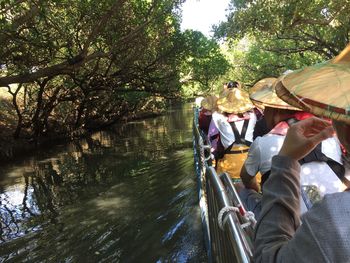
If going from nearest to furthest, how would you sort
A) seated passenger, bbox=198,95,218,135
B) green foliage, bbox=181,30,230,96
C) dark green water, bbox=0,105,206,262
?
1. dark green water, bbox=0,105,206,262
2. seated passenger, bbox=198,95,218,135
3. green foliage, bbox=181,30,230,96

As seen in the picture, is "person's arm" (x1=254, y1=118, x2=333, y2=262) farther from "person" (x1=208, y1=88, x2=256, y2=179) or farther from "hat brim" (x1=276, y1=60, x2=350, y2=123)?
"person" (x1=208, y1=88, x2=256, y2=179)

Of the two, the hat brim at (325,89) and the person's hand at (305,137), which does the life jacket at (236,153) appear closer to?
the person's hand at (305,137)

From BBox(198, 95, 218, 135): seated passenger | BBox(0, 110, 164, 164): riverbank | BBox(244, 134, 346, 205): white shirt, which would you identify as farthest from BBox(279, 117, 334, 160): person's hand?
BBox(0, 110, 164, 164): riverbank

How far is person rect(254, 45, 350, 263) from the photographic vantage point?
41.1 inches

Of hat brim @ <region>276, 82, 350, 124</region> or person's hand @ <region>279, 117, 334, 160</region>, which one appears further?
person's hand @ <region>279, 117, 334, 160</region>

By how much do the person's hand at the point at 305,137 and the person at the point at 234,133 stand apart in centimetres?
320

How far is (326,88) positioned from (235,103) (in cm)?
379

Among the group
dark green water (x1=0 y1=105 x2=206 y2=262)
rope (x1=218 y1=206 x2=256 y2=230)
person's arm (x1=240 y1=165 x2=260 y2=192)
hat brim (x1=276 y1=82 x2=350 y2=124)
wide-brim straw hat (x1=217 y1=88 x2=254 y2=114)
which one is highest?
wide-brim straw hat (x1=217 y1=88 x2=254 y2=114)

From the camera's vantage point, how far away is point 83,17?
40.4 feet

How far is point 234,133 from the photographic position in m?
4.83

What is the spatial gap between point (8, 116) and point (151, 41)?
8018 mm

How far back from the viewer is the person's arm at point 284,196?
1.34 metres

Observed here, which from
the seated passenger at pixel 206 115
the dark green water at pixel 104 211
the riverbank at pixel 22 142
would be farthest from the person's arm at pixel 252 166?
the riverbank at pixel 22 142

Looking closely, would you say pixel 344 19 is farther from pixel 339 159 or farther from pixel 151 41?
pixel 339 159
